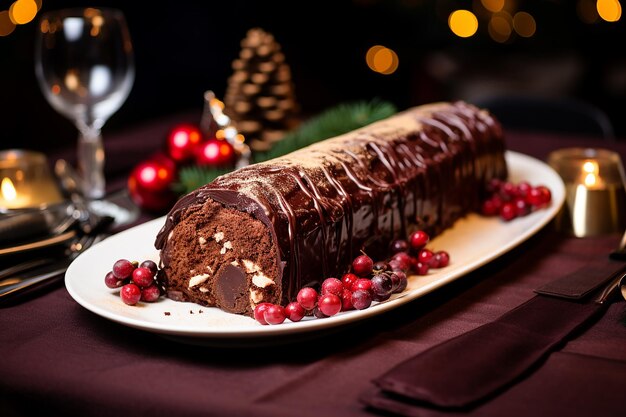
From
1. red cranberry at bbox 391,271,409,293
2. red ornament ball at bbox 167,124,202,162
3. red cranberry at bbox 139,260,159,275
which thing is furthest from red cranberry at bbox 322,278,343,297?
red ornament ball at bbox 167,124,202,162

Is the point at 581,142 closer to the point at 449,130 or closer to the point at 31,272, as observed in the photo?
the point at 449,130

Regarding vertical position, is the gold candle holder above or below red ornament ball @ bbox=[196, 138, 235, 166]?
below

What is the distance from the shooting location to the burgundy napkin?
1052mm

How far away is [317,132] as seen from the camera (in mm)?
2135

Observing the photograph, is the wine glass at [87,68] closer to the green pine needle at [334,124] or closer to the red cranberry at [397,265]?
the green pine needle at [334,124]

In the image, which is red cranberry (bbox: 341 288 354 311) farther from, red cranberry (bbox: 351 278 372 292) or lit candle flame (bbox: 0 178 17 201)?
lit candle flame (bbox: 0 178 17 201)

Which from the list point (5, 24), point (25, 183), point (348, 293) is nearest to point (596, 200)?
point (348, 293)

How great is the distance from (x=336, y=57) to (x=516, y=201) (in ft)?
12.0

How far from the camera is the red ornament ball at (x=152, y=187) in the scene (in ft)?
6.69

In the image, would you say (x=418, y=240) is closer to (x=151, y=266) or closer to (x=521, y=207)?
(x=521, y=207)

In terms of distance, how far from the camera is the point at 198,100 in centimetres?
527

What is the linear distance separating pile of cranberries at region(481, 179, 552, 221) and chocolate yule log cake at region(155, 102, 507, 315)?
0.61 feet

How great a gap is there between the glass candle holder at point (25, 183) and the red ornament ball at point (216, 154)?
0.41 m

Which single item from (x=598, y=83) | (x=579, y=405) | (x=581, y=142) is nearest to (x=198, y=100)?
(x=598, y=83)
